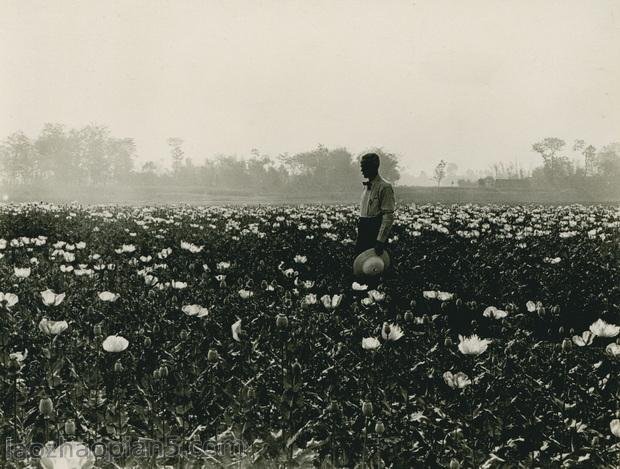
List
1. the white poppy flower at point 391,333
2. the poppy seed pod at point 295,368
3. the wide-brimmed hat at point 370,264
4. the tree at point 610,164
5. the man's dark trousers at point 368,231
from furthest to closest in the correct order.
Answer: the tree at point 610,164
the man's dark trousers at point 368,231
the wide-brimmed hat at point 370,264
the white poppy flower at point 391,333
the poppy seed pod at point 295,368

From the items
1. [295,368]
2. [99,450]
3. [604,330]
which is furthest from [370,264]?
[99,450]

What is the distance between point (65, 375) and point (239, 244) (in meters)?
4.40

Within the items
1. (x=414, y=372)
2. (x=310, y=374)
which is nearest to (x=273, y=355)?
(x=310, y=374)

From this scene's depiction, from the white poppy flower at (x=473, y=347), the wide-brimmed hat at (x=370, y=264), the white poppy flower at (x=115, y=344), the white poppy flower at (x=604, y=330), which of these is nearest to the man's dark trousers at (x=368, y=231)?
the wide-brimmed hat at (x=370, y=264)

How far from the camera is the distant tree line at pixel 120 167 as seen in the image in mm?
92062

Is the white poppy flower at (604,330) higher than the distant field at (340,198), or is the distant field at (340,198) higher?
the distant field at (340,198)

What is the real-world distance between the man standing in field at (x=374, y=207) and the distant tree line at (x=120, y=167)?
261ft

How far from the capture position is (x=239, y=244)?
7594 mm

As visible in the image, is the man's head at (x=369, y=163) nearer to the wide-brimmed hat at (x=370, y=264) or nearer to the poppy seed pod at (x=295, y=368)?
the wide-brimmed hat at (x=370, y=264)

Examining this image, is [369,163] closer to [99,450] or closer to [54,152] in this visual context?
[99,450]

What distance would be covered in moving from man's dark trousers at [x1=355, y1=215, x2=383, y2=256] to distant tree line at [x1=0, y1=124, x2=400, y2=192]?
79.3 metres

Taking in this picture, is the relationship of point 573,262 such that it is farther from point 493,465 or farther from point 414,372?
point 493,465

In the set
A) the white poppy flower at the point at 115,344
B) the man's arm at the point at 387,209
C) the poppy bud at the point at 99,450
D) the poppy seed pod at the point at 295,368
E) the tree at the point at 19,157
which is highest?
the tree at the point at 19,157

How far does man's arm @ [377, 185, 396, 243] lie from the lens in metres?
5.51
